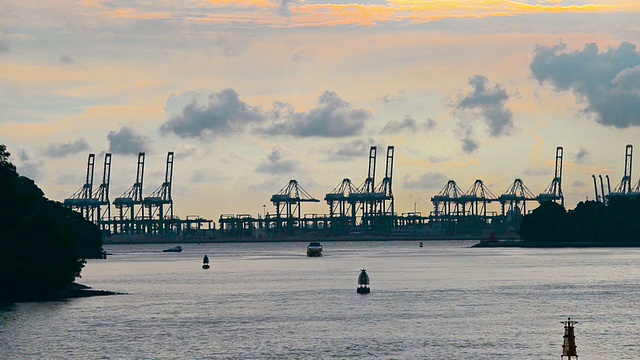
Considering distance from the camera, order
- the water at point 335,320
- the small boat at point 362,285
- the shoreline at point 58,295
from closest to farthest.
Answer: the water at point 335,320 < the shoreline at point 58,295 < the small boat at point 362,285

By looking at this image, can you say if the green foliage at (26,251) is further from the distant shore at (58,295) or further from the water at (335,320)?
the water at (335,320)

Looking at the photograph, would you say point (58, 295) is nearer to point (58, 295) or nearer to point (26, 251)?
point (58, 295)

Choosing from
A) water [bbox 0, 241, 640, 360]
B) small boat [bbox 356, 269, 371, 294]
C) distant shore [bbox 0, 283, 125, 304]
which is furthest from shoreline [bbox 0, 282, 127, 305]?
small boat [bbox 356, 269, 371, 294]

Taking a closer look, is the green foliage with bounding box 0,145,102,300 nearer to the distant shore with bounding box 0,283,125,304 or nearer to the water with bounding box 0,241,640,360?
the distant shore with bounding box 0,283,125,304

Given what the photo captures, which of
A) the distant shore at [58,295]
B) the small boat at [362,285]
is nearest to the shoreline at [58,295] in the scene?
the distant shore at [58,295]

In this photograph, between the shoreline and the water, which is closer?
the water

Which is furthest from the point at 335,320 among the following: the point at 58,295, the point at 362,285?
the point at 58,295

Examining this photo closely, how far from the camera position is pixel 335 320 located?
3295 inches

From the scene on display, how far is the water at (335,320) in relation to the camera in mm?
66375

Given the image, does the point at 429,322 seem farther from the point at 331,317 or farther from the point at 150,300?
the point at 150,300

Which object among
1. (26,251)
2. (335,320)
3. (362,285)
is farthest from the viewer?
(362,285)

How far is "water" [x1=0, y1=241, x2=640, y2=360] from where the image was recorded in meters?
66.4

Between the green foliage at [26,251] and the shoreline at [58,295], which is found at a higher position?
the green foliage at [26,251]

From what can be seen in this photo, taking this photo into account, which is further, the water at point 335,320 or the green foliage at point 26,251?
the green foliage at point 26,251
